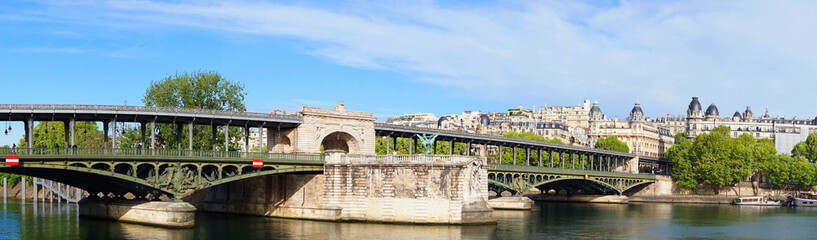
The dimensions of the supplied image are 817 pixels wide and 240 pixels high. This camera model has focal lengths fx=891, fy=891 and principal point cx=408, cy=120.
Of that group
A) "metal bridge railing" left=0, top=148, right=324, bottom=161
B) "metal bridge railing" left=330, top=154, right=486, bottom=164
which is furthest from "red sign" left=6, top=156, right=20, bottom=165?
"metal bridge railing" left=330, top=154, right=486, bottom=164

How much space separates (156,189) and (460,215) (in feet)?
78.0

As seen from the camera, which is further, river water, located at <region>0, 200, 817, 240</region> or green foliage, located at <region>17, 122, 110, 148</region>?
green foliage, located at <region>17, 122, 110, 148</region>

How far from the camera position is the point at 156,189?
67.1 m

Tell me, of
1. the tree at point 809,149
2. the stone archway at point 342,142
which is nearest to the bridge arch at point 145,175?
the stone archway at point 342,142

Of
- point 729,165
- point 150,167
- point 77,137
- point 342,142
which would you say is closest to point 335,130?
point 342,142

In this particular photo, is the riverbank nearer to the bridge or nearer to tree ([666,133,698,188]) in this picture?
tree ([666,133,698,188])

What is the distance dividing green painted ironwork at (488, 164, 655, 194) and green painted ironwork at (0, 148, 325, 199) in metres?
29.2

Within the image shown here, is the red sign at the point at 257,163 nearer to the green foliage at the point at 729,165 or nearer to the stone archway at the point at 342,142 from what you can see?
the stone archway at the point at 342,142

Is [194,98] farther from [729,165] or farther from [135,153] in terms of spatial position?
[729,165]

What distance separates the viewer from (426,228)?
69312 millimetres

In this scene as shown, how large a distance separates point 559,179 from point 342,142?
113 feet

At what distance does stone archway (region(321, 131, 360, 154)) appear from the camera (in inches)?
3388

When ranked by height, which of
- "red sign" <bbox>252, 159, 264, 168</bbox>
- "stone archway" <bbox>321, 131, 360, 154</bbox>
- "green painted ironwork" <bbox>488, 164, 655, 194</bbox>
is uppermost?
"stone archway" <bbox>321, 131, 360, 154</bbox>

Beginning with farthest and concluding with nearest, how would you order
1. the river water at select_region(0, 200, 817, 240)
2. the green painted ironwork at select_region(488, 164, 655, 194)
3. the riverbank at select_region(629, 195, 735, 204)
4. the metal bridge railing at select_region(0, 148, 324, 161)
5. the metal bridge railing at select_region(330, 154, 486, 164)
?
the riverbank at select_region(629, 195, 735, 204), the green painted ironwork at select_region(488, 164, 655, 194), the metal bridge railing at select_region(330, 154, 486, 164), the river water at select_region(0, 200, 817, 240), the metal bridge railing at select_region(0, 148, 324, 161)
